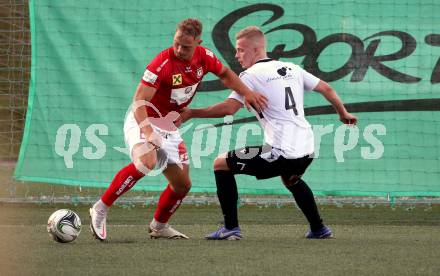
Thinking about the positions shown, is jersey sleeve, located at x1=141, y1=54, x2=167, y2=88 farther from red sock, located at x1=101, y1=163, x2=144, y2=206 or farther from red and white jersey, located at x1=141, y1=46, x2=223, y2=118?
red sock, located at x1=101, y1=163, x2=144, y2=206

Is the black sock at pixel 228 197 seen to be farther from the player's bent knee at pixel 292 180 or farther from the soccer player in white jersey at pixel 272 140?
the player's bent knee at pixel 292 180

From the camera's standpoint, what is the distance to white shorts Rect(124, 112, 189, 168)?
7387mm

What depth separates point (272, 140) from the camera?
723 cm

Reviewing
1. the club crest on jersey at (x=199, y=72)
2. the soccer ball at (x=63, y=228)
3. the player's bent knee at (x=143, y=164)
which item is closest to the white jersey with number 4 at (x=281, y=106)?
the club crest on jersey at (x=199, y=72)

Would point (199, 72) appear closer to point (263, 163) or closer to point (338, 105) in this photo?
point (263, 163)

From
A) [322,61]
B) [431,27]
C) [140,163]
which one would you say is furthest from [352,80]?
[140,163]

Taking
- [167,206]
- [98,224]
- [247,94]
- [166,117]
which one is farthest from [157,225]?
[247,94]

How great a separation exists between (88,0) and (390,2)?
10.7ft

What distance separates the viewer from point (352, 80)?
10.4 meters

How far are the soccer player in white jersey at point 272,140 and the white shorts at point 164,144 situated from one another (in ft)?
0.96

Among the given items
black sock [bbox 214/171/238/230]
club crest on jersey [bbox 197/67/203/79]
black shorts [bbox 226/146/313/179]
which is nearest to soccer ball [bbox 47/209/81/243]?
black sock [bbox 214/171/238/230]

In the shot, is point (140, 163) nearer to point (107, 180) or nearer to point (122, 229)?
point (122, 229)

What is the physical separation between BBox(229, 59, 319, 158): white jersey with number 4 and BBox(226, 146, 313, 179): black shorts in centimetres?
8

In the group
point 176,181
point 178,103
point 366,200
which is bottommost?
point 366,200
